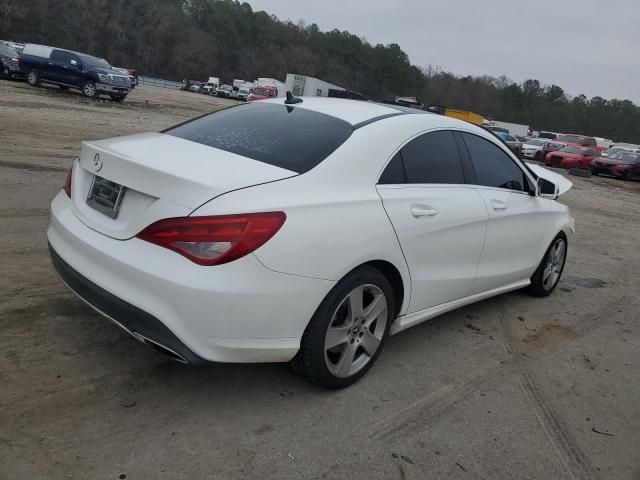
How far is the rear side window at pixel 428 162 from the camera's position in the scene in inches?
135

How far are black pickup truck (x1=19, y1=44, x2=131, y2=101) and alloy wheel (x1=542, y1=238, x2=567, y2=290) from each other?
2107cm

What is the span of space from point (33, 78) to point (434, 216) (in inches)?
959

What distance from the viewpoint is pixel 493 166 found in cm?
440

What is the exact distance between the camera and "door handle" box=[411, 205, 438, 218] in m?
3.39

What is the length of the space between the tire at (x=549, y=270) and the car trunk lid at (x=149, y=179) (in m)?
3.34

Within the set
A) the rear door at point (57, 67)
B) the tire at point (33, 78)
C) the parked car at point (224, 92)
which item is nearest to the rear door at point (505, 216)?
the rear door at point (57, 67)

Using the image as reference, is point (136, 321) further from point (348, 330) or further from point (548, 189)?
point (548, 189)

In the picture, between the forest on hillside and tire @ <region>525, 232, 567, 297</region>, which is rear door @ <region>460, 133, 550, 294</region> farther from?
the forest on hillside

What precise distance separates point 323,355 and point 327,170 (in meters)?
0.99

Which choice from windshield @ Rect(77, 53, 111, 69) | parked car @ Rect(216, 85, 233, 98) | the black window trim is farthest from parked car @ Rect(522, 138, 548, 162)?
parked car @ Rect(216, 85, 233, 98)

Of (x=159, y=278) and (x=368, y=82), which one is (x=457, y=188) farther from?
(x=368, y=82)

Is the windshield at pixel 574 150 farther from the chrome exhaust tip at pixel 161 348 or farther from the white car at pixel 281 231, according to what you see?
the chrome exhaust tip at pixel 161 348

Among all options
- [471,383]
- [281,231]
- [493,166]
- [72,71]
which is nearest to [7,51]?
[72,71]

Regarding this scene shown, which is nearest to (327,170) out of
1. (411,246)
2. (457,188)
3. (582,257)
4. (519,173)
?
(411,246)
